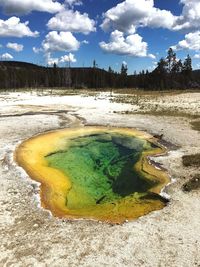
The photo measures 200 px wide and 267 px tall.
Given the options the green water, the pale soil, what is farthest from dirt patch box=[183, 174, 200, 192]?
the green water

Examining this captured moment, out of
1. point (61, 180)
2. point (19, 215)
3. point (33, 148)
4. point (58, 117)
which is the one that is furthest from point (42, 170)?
point (58, 117)

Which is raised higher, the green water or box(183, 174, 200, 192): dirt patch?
box(183, 174, 200, 192): dirt patch

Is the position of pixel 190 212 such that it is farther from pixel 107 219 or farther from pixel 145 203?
pixel 107 219

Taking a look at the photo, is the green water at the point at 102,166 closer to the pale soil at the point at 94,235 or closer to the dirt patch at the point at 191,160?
the pale soil at the point at 94,235

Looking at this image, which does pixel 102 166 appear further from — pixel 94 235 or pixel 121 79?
pixel 121 79

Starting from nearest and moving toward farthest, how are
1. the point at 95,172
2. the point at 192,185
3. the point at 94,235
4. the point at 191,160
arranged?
the point at 94,235 < the point at 192,185 < the point at 191,160 < the point at 95,172

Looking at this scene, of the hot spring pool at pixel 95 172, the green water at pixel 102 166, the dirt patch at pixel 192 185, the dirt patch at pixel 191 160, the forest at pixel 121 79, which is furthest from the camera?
the forest at pixel 121 79

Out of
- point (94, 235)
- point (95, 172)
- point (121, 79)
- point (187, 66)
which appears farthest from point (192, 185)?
point (121, 79)

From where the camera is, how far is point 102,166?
1738 centimetres

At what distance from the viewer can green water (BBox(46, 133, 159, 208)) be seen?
13.5m

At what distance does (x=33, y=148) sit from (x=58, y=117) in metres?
10.7

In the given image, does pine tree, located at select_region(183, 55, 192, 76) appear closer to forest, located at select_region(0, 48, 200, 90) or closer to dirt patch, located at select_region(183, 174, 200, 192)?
forest, located at select_region(0, 48, 200, 90)

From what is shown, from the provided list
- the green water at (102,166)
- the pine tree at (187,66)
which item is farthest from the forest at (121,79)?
the green water at (102,166)

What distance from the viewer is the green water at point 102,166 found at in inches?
532
